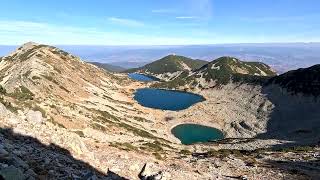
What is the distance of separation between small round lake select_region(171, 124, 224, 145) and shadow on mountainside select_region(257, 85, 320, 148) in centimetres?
1643

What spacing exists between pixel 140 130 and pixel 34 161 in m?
86.7

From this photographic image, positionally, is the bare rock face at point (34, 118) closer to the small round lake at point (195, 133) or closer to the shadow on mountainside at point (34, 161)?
the shadow on mountainside at point (34, 161)

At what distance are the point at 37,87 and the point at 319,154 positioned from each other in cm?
8232

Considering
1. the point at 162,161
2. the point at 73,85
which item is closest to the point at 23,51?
the point at 73,85

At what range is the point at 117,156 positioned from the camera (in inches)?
1778

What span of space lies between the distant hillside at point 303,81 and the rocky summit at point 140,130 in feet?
1.50

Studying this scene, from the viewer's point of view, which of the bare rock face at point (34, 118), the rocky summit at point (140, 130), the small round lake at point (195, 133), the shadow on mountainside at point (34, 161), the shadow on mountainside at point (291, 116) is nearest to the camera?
the shadow on mountainside at point (34, 161)

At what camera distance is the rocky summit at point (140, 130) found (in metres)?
32.7

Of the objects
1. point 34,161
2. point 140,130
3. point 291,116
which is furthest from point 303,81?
point 34,161

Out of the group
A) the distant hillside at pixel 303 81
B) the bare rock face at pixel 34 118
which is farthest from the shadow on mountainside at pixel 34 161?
the distant hillside at pixel 303 81

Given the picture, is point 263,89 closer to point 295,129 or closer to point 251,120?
point 251,120

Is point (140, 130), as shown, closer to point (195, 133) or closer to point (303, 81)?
point (195, 133)

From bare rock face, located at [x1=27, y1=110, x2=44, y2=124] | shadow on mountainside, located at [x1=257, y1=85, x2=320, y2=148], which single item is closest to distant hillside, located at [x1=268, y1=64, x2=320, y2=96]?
shadow on mountainside, located at [x1=257, y1=85, x2=320, y2=148]

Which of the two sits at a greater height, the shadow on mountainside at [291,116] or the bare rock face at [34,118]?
the bare rock face at [34,118]
